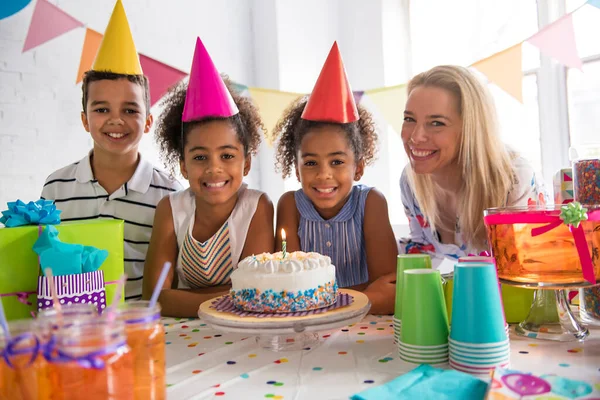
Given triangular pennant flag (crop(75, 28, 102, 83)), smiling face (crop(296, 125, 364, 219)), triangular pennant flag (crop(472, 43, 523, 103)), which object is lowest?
smiling face (crop(296, 125, 364, 219))

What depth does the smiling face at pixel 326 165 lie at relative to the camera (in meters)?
1.37

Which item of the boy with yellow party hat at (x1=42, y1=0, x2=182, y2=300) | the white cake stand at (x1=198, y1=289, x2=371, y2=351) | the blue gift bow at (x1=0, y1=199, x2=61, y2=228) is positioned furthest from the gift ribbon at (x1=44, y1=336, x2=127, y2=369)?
the boy with yellow party hat at (x1=42, y1=0, x2=182, y2=300)

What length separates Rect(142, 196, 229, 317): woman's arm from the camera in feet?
3.65

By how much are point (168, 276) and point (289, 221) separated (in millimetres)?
355

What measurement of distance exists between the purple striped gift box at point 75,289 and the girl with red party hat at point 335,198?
556 millimetres

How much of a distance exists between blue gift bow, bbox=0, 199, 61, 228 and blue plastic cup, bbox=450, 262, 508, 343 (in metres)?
0.77

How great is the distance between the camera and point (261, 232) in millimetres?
1368

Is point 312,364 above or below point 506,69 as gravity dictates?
below

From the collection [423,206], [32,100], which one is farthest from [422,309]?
[32,100]

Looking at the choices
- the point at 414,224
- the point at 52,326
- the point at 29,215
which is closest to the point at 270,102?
the point at 414,224

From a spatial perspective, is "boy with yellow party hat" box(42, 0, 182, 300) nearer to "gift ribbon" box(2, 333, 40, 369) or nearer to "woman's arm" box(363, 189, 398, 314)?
"woman's arm" box(363, 189, 398, 314)

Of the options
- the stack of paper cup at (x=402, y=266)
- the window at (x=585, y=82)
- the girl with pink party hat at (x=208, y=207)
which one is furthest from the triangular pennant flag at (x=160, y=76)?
the window at (x=585, y=82)

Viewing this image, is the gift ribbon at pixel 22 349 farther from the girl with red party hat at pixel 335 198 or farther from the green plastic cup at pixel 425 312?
the girl with red party hat at pixel 335 198

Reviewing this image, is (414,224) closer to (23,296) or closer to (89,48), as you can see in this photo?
(23,296)
